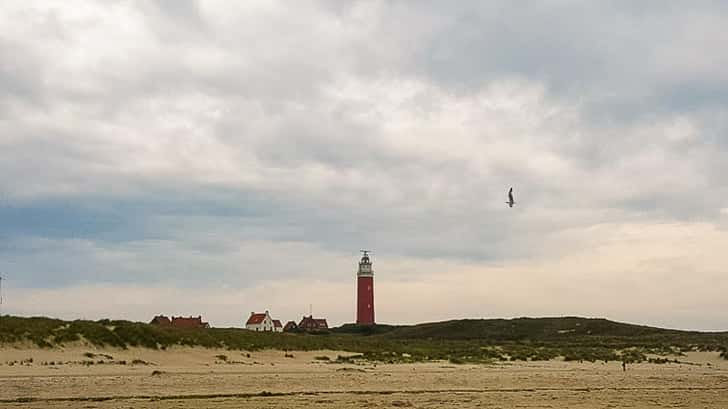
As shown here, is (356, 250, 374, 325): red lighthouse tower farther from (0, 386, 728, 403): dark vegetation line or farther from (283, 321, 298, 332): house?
(0, 386, 728, 403): dark vegetation line

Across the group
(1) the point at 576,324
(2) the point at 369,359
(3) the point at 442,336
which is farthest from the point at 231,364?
(1) the point at 576,324

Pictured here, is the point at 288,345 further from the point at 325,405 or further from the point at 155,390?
the point at 325,405

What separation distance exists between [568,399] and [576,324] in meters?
84.8

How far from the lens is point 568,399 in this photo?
78.9 feet

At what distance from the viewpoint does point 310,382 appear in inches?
1141

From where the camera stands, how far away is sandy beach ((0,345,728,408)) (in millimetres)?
22484

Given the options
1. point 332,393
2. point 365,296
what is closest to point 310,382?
point 332,393

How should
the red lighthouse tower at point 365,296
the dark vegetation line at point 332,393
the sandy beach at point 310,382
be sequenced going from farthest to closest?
the red lighthouse tower at point 365,296, the sandy beach at point 310,382, the dark vegetation line at point 332,393

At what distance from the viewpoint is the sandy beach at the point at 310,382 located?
73.8 feet

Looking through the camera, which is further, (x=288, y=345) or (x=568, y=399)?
(x=288, y=345)

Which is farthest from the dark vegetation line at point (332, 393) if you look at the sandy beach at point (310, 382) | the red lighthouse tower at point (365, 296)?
the red lighthouse tower at point (365, 296)

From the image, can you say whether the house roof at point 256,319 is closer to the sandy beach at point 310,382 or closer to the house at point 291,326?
the house at point 291,326

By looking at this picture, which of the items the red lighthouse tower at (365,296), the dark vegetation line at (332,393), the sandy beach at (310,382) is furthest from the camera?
the red lighthouse tower at (365,296)

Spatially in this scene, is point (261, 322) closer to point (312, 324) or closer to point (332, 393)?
point (312, 324)
